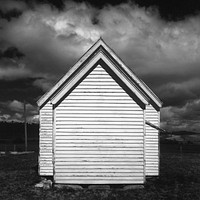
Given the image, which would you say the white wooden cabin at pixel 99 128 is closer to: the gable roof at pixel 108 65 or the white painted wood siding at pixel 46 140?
the gable roof at pixel 108 65

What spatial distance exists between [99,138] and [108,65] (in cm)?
333

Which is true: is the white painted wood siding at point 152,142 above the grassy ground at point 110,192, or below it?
above

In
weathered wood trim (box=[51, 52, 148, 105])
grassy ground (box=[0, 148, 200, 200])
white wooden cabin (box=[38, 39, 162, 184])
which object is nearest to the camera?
grassy ground (box=[0, 148, 200, 200])

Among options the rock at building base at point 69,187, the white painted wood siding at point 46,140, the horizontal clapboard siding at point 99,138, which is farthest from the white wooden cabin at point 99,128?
the white painted wood siding at point 46,140

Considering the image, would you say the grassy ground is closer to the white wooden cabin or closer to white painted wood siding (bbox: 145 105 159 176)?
the white wooden cabin

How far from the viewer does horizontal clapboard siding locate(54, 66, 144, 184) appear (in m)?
12.6

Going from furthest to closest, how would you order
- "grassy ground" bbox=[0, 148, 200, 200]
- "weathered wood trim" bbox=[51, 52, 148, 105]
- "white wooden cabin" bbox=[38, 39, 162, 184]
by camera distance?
"white wooden cabin" bbox=[38, 39, 162, 184] < "weathered wood trim" bbox=[51, 52, 148, 105] < "grassy ground" bbox=[0, 148, 200, 200]

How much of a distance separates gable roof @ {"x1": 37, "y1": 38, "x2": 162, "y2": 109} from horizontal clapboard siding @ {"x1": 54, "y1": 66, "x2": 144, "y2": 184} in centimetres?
48

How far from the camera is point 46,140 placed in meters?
15.8

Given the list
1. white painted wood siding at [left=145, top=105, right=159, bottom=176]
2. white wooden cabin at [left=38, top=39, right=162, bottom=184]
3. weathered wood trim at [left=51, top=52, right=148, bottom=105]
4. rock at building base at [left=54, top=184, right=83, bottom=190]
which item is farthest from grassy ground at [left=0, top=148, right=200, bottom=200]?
weathered wood trim at [left=51, top=52, right=148, bottom=105]

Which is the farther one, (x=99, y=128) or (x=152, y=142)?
(x=152, y=142)

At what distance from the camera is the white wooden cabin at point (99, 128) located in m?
12.6

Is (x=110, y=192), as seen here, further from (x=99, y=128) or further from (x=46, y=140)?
(x=46, y=140)

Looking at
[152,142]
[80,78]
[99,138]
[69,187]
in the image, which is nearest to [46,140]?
[69,187]
